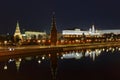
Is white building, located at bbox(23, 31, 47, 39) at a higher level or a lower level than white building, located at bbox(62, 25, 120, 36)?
higher

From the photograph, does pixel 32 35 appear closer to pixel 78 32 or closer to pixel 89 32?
pixel 78 32

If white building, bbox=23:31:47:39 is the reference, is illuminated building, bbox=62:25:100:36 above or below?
below

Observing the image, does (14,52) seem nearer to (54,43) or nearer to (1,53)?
(1,53)

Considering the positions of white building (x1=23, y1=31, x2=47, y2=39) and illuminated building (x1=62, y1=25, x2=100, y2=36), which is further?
illuminated building (x1=62, y1=25, x2=100, y2=36)

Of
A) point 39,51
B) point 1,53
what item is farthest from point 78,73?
point 39,51

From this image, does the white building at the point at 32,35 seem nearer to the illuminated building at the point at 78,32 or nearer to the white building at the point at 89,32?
the illuminated building at the point at 78,32

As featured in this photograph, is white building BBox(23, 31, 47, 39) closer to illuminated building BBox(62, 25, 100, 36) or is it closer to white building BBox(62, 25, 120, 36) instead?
illuminated building BBox(62, 25, 100, 36)

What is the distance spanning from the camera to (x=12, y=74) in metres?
26.6

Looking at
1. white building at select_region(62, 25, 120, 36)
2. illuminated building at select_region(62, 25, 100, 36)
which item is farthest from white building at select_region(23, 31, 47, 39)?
white building at select_region(62, 25, 120, 36)

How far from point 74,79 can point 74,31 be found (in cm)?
12823

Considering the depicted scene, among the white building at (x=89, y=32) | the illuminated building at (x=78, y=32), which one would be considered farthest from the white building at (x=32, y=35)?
the white building at (x=89, y=32)

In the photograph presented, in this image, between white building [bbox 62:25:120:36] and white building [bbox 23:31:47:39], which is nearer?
white building [bbox 23:31:47:39]

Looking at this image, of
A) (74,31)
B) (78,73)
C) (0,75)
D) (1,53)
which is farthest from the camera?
(74,31)

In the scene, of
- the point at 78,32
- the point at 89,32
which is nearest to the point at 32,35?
the point at 78,32
